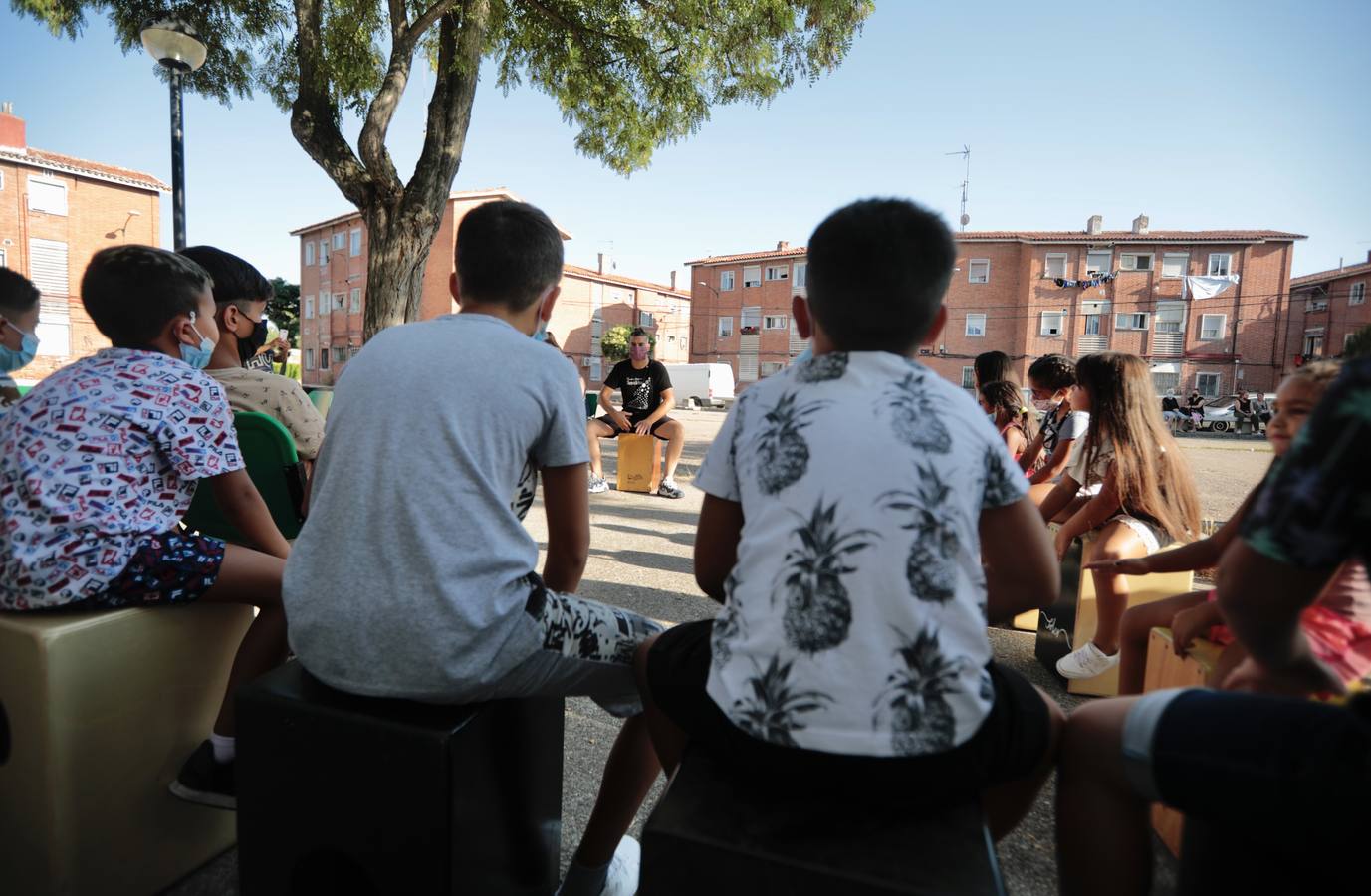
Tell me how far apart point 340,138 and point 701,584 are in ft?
22.3

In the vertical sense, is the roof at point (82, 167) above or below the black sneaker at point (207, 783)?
above

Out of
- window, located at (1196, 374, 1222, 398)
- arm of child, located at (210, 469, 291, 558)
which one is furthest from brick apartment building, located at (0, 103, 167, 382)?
window, located at (1196, 374, 1222, 398)

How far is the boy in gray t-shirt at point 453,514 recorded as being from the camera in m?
1.41

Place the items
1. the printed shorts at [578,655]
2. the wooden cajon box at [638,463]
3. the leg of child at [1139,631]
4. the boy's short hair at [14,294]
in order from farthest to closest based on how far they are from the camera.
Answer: the wooden cajon box at [638,463] → the boy's short hair at [14,294] → the leg of child at [1139,631] → the printed shorts at [578,655]

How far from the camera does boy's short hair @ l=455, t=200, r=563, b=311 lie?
1648 millimetres

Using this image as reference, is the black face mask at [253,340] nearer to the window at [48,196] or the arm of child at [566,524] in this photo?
the arm of child at [566,524]

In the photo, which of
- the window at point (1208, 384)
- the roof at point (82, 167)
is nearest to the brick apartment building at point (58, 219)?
the roof at point (82, 167)

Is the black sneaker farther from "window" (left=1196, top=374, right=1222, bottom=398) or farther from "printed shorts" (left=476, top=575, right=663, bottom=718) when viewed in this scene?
"window" (left=1196, top=374, right=1222, bottom=398)

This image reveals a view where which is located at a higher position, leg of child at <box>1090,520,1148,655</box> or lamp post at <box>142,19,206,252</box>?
lamp post at <box>142,19,206,252</box>

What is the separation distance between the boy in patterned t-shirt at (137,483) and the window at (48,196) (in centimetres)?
3644

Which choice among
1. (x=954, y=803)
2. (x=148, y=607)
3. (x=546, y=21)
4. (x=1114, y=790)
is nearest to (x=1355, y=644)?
(x=1114, y=790)

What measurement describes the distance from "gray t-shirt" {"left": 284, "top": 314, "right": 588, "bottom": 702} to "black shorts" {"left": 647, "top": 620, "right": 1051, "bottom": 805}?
1.19 feet

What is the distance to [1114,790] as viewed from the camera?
119 centimetres

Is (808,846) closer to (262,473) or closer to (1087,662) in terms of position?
(262,473)
